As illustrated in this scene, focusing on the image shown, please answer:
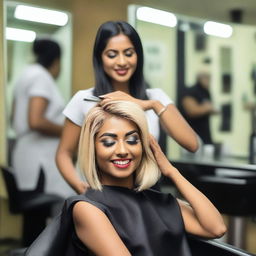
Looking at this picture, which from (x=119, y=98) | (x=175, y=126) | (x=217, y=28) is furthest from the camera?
(x=217, y=28)

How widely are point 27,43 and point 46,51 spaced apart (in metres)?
0.08

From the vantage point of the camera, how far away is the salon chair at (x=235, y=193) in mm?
2139

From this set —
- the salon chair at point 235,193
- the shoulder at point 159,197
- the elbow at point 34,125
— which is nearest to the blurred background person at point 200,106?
the salon chair at point 235,193

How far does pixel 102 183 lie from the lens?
107 centimetres

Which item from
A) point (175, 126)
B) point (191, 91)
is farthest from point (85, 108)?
point (191, 91)

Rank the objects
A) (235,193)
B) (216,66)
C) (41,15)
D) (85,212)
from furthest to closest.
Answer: (216,66) → (235,193) → (41,15) → (85,212)

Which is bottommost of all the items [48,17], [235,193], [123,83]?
[235,193]

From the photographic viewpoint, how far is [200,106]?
6.63ft

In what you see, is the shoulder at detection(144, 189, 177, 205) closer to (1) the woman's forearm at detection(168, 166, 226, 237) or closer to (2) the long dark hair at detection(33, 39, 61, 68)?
(1) the woman's forearm at detection(168, 166, 226, 237)

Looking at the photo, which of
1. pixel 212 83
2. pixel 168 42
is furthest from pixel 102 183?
pixel 212 83

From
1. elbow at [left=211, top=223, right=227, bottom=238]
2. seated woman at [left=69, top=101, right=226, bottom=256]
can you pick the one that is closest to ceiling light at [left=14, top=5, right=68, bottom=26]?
seated woman at [left=69, top=101, right=226, bottom=256]

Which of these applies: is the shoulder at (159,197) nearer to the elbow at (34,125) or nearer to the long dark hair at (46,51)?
the elbow at (34,125)

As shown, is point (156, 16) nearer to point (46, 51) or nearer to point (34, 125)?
point (46, 51)

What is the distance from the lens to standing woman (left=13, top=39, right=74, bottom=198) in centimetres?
162
